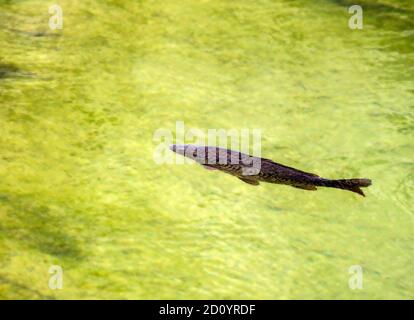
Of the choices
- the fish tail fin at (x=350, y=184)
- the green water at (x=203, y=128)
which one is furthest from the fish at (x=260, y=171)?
the green water at (x=203, y=128)

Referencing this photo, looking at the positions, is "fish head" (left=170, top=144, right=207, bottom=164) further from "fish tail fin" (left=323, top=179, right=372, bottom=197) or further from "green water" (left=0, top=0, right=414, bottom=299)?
"fish tail fin" (left=323, top=179, right=372, bottom=197)

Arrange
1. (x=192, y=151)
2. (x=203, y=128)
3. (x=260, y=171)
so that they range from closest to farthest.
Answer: (x=260, y=171) → (x=192, y=151) → (x=203, y=128)

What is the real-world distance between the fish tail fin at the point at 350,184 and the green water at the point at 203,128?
0.16 meters

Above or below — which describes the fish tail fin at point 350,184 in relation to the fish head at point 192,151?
below

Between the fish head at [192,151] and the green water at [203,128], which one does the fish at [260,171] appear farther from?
the green water at [203,128]

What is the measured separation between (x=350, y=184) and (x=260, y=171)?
0.74 metres

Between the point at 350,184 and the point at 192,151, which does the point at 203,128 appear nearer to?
the point at 192,151

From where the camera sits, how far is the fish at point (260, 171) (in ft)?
15.0

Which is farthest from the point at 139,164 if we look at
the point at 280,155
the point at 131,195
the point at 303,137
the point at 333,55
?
the point at 333,55

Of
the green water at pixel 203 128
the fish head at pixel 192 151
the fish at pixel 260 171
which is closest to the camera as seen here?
the green water at pixel 203 128

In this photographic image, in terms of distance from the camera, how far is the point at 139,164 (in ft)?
16.1

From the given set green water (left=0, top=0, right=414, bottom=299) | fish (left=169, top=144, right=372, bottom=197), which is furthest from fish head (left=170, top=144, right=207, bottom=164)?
green water (left=0, top=0, right=414, bottom=299)

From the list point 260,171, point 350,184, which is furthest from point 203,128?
point 350,184

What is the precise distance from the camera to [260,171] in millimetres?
4602
